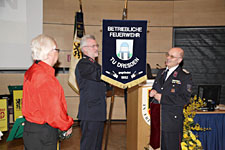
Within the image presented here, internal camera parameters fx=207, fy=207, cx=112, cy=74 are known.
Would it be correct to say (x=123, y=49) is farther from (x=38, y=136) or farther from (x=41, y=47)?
(x=38, y=136)

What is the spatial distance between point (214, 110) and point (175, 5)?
10.4 feet

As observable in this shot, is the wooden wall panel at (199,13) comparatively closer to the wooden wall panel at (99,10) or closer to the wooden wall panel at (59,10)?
the wooden wall panel at (99,10)

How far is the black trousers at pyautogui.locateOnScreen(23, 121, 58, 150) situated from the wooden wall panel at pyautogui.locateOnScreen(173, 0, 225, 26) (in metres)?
4.53

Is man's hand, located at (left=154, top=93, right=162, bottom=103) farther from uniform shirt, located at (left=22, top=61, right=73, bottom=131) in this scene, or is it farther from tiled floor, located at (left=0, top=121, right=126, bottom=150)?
tiled floor, located at (left=0, top=121, right=126, bottom=150)

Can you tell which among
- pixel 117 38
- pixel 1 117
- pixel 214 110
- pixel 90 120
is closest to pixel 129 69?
pixel 117 38

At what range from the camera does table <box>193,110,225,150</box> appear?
2805 millimetres

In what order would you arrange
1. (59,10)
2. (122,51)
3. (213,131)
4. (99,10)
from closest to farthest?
(122,51), (213,131), (59,10), (99,10)

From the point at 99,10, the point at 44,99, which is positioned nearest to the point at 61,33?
the point at 99,10

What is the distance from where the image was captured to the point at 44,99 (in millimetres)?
1423

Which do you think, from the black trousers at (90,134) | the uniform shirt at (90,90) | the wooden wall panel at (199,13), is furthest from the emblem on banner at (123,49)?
the wooden wall panel at (199,13)

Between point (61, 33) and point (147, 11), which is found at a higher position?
point (147, 11)

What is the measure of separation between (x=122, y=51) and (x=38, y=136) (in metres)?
1.19

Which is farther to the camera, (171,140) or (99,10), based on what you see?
(99,10)

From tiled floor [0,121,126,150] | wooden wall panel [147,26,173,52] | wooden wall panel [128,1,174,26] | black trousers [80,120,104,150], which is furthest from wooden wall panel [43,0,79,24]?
black trousers [80,120,104,150]
